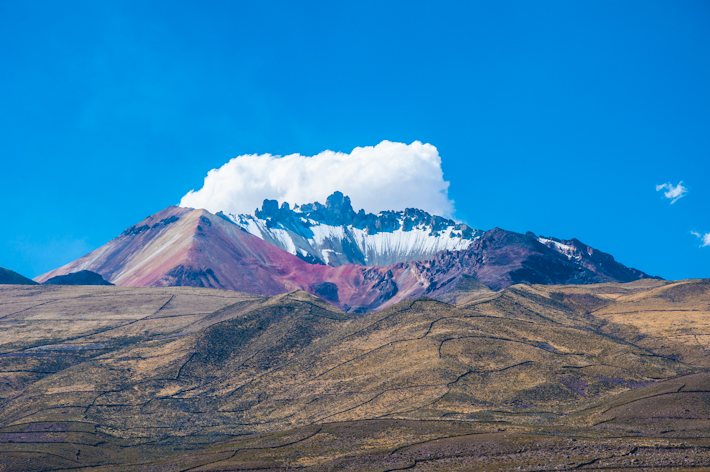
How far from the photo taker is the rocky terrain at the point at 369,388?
7406 cm

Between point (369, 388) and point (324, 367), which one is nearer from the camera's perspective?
point (369, 388)

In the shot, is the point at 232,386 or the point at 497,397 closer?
the point at 497,397

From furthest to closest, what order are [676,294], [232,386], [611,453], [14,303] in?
[14,303]
[676,294]
[232,386]
[611,453]

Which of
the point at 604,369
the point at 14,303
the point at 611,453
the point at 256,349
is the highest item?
the point at 14,303

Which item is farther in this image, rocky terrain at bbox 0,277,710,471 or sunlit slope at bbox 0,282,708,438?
sunlit slope at bbox 0,282,708,438

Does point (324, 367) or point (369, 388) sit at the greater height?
point (324, 367)

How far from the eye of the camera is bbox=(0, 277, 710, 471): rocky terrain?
74.1 m

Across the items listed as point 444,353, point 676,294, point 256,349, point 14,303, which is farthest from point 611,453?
point 14,303

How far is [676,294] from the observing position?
573ft

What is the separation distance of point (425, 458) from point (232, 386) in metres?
60.5

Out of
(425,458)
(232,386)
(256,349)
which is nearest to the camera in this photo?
(425,458)

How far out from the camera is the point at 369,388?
107 metres

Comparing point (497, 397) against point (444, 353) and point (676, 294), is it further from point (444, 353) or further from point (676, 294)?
point (676, 294)

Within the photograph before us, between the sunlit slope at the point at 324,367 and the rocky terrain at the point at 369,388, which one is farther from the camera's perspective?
the sunlit slope at the point at 324,367
